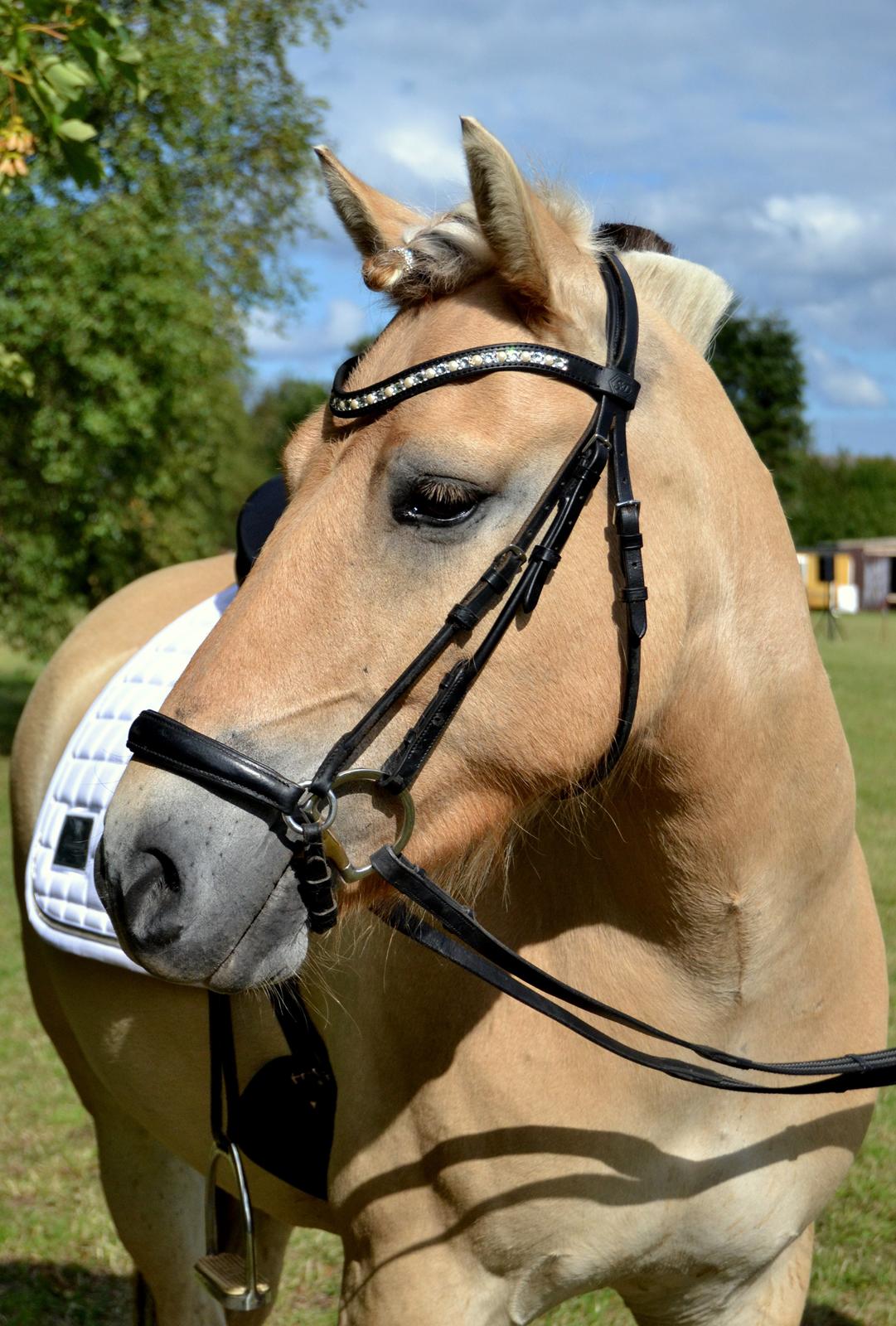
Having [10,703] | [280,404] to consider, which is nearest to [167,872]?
[10,703]

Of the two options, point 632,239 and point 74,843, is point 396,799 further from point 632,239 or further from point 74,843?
point 74,843

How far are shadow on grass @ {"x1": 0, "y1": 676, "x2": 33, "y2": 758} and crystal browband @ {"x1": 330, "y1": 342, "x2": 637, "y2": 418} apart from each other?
44.6 feet

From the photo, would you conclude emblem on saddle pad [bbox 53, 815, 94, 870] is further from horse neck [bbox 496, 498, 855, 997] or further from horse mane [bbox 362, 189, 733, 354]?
horse mane [bbox 362, 189, 733, 354]

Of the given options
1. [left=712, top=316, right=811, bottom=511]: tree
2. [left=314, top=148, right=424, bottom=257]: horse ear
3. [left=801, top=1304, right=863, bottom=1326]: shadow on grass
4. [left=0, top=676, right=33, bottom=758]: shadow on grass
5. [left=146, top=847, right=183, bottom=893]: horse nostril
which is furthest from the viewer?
[left=712, top=316, right=811, bottom=511]: tree

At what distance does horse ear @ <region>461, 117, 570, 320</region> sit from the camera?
1657 millimetres

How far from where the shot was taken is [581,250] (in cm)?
196

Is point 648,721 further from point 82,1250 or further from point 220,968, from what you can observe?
point 82,1250

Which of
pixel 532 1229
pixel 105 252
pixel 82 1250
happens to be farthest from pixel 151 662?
pixel 105 252

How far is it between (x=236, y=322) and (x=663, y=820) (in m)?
16.9

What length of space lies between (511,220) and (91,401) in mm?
12420

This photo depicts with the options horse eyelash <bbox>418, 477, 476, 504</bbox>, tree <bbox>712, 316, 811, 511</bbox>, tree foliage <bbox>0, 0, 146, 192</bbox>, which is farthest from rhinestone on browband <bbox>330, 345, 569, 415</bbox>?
tree <bbox>712, 316, 811, 511</bbox>

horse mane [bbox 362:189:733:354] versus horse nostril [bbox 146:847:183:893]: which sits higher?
horse mane [bbox 362:189:733:354]

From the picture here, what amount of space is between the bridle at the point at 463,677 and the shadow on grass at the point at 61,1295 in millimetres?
2743

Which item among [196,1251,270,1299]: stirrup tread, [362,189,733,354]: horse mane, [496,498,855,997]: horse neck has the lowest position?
[196,1251,270,1299]: stirrup tread
